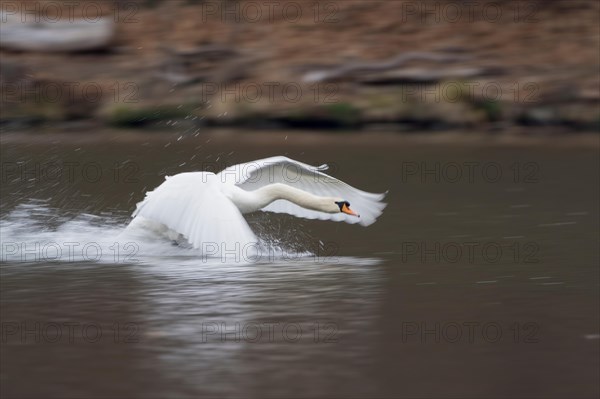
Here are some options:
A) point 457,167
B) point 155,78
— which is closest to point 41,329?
point 457,167

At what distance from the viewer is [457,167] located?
54.3 ft

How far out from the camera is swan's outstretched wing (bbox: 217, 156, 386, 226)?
425 inches

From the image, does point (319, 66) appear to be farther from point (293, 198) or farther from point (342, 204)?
point (342, 204)

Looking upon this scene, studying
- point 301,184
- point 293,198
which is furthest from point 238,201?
point 301,184

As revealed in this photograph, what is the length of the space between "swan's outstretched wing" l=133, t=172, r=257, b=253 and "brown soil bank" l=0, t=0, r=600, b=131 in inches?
480

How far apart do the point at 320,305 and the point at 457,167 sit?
816 cm

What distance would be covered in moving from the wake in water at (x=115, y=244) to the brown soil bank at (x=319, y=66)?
10204 mm

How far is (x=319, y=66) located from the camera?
24.6 metres

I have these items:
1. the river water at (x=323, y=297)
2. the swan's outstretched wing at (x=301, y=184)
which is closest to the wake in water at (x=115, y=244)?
the river water at (x=323, y=297)

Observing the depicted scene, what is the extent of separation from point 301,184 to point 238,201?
1424 millimetres

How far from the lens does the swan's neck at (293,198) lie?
10.3 metres

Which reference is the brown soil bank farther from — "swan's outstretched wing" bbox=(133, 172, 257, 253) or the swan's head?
"swan's outstretched wing" bbox=(133, 172, 257, 253)

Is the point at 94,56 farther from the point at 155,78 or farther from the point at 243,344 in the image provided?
the point at 243,344

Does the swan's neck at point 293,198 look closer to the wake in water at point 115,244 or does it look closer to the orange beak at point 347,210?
the orange beak at point 347,210
